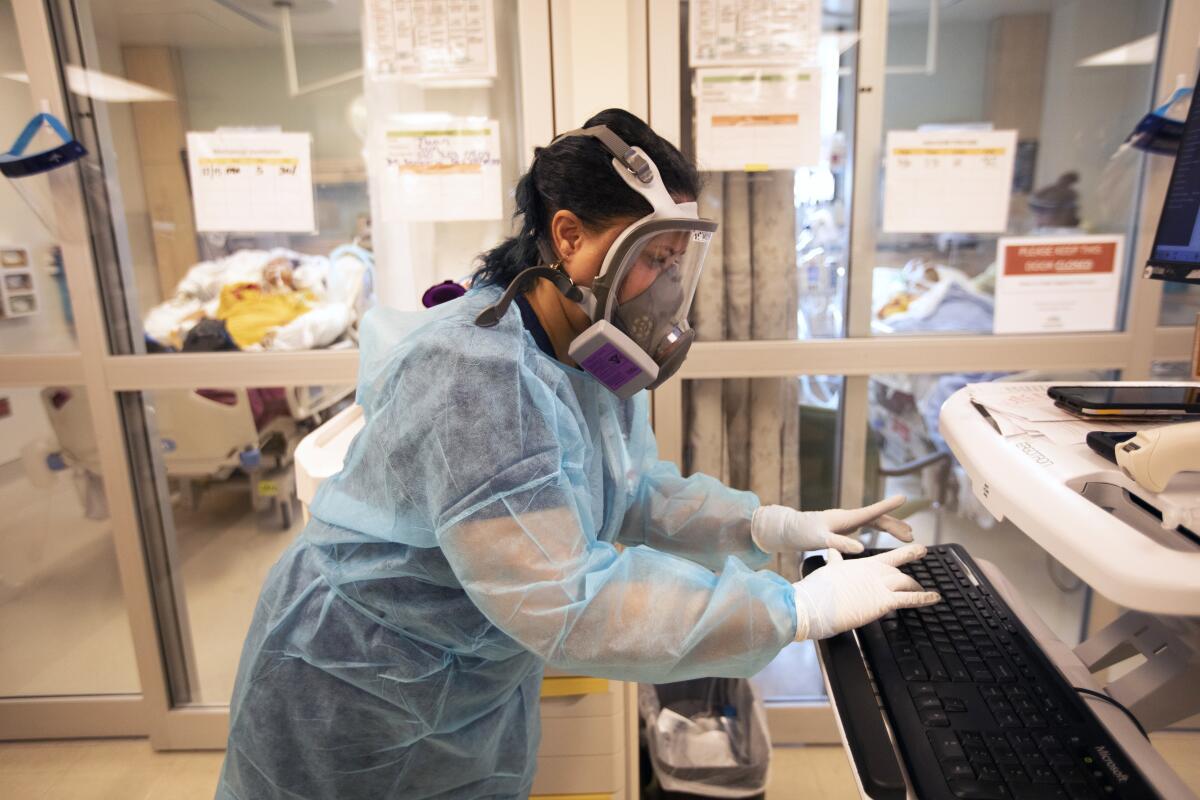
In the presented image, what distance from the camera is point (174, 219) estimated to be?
1.79 meters

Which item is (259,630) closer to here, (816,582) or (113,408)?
(816,582)

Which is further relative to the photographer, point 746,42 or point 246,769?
point 746,42

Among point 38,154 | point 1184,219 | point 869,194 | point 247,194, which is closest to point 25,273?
point 38,154

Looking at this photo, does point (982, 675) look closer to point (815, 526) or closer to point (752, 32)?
point (815, 526)

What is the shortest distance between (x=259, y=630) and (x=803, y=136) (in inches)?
57.9

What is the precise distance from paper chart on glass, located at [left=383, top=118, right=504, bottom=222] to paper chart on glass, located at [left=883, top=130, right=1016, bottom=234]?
→ 3.08ft

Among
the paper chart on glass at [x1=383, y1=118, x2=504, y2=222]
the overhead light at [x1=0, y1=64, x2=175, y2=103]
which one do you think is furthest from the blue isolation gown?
the overhead light at [x1=0, y1=64, x2=175, y2=103]

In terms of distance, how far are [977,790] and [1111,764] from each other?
0.47ft

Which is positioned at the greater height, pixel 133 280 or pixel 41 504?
pixel 133 280

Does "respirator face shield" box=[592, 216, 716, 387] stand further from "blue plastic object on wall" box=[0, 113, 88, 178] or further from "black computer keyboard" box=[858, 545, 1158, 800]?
"blue plastic object on wall" box=[0, 113, 88, 178]

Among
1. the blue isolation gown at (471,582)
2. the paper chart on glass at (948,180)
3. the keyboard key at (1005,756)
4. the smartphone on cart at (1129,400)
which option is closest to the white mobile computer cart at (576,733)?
the blue isolation gown at (471,582)

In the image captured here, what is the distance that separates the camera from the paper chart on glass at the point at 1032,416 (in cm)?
82

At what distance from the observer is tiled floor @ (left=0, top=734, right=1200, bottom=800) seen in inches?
70.2

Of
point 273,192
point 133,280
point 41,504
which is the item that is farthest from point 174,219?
point 41,504
